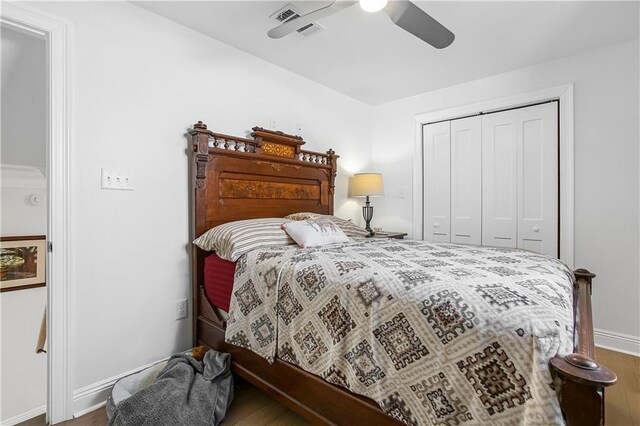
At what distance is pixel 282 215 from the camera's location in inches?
110

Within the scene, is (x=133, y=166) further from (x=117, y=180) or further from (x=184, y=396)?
(x=184, y=396)

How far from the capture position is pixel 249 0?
1931 mm

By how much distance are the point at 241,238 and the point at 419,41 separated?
2004mm

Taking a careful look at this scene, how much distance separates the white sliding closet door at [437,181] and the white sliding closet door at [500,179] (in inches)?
14.3

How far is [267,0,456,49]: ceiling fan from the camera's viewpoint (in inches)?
60.7

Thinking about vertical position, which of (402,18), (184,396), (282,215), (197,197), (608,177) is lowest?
(184,396)

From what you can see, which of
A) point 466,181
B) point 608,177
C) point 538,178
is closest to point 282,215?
point 466,181

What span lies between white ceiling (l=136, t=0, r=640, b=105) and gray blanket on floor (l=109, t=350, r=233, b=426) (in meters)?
2.22

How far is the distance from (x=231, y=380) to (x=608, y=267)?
299cm

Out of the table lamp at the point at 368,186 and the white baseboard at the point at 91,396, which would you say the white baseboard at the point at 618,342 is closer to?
the table lamp at the point at 368,186

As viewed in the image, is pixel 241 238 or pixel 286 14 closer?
pixel 241 238

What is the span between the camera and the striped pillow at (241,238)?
188cm

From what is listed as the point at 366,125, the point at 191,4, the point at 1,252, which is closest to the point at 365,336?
the point at 191,4

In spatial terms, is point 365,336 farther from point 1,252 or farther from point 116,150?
point 1,252
